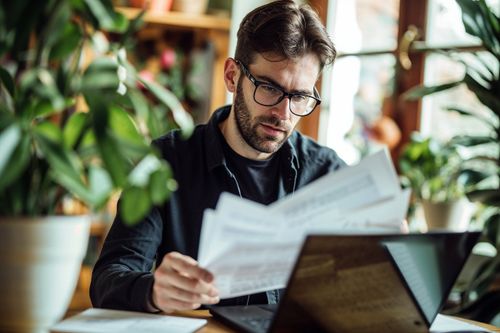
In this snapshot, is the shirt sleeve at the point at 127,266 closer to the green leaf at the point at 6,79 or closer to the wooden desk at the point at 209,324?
the wooden desk at the point at 209,324

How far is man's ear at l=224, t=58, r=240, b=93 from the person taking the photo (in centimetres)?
184

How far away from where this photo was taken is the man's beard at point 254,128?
1721 mm

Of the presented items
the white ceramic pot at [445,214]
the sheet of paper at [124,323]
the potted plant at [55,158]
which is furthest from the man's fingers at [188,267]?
the white ceramic pot at [445,214]

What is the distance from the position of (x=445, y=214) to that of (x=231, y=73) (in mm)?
1040

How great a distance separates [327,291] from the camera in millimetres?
1069

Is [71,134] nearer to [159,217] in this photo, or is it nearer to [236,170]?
[159,217]

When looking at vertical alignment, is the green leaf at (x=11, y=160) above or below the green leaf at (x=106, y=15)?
below

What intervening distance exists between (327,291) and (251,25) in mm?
956

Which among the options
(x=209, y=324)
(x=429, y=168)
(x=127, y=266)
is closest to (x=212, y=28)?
(x=429, y=168)

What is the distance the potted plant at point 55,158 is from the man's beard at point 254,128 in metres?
0.78

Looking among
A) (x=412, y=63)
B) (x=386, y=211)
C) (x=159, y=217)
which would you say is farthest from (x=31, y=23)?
(x=412, y=63)

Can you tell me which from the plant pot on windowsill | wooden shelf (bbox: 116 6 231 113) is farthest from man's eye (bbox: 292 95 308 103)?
the plant pot on windowsill

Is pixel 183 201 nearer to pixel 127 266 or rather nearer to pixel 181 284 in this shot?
pixel 127 266

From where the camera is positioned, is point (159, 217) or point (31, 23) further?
point (159, 217)
